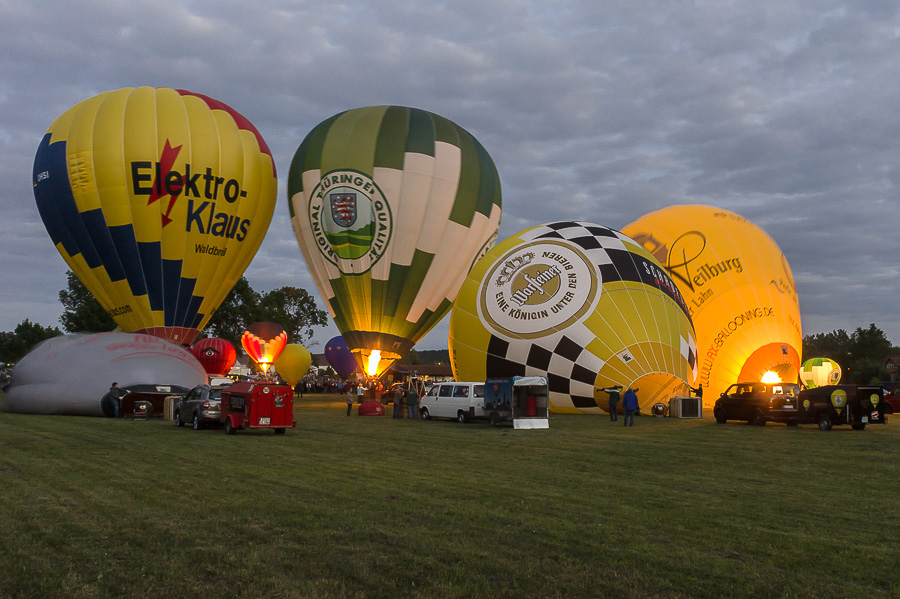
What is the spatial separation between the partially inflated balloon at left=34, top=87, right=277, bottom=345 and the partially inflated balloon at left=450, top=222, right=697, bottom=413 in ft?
39.3

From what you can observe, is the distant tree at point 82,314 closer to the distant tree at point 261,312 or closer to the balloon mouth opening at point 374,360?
the distant tree at point 261,312

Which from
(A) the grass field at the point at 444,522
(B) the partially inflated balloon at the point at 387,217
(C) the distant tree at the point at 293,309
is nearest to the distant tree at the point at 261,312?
(C) the distant tree at the point at 293,309

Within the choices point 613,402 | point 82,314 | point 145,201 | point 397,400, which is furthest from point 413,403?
point 82,314

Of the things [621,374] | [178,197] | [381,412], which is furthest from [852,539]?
[178,197]

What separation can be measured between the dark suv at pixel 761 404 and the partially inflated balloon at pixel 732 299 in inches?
194

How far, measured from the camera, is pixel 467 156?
3300 centimetres

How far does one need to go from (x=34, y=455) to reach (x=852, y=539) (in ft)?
39.8

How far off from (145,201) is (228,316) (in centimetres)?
5405

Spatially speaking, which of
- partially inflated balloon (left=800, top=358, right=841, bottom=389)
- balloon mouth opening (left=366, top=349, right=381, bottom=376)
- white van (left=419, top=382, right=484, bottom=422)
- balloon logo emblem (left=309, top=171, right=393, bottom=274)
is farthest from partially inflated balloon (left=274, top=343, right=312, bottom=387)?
partially inflated balloon (left=800, top=358, right=841, bottom=389)

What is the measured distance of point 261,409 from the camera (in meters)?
17.4

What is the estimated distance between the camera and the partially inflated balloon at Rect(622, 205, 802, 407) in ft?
89.9

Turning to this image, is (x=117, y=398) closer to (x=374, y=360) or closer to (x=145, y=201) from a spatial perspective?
(x=145, y=201)

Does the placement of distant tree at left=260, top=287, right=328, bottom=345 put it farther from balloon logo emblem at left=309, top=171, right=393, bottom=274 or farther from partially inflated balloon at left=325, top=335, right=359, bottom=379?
balloon logo emblem at left=309, top=171, right=393, bottom=274

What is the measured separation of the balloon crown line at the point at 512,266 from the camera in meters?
24.7
